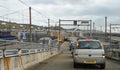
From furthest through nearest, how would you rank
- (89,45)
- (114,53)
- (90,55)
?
(114,53) → (89,45) → (90,55)

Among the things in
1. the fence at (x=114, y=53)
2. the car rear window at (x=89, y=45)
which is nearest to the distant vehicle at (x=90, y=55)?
the car rear window at (x=89, y=45)

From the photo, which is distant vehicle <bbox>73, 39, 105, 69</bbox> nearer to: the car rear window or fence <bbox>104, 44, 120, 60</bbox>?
the car rear window

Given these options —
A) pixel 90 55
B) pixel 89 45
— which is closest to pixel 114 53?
pixel 89 45

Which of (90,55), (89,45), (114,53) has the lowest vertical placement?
(114,53)

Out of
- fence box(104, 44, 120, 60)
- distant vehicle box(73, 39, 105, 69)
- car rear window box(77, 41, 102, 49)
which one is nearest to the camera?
distant vehicle box(73, 39, 105, 69)

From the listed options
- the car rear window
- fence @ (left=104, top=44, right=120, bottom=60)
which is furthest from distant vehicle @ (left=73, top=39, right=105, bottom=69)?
fence @ (left=104, top=44, right=120, bottom=60)

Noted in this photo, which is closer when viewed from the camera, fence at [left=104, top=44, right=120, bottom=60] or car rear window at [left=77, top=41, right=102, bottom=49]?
car rear window at [left=77, top=41, right=102, bottom=49]

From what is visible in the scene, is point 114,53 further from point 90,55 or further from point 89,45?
point 90,55

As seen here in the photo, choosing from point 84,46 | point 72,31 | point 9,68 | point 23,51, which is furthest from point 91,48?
point 72,31

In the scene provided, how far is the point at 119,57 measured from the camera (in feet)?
95.9

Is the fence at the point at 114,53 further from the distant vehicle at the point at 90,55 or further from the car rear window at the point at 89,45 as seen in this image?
the distant vehicle at the point at 90,55

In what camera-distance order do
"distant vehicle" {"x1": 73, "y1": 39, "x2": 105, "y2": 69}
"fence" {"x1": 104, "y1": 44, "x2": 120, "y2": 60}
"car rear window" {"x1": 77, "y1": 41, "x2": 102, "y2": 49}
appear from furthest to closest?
"fence" {"x1": 104, "y1": 44, "x2": 120, "y2": 60} → "car rear window" {"x1": 77, "y1": 41, "x2": 102, "y2": 49} → "distant vehicle" {"x1": 73, "y1": 39, "x2": 105, "y2": 69}

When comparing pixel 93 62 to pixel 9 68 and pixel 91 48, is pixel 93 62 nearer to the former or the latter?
pixel 91 48

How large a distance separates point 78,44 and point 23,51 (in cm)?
346
